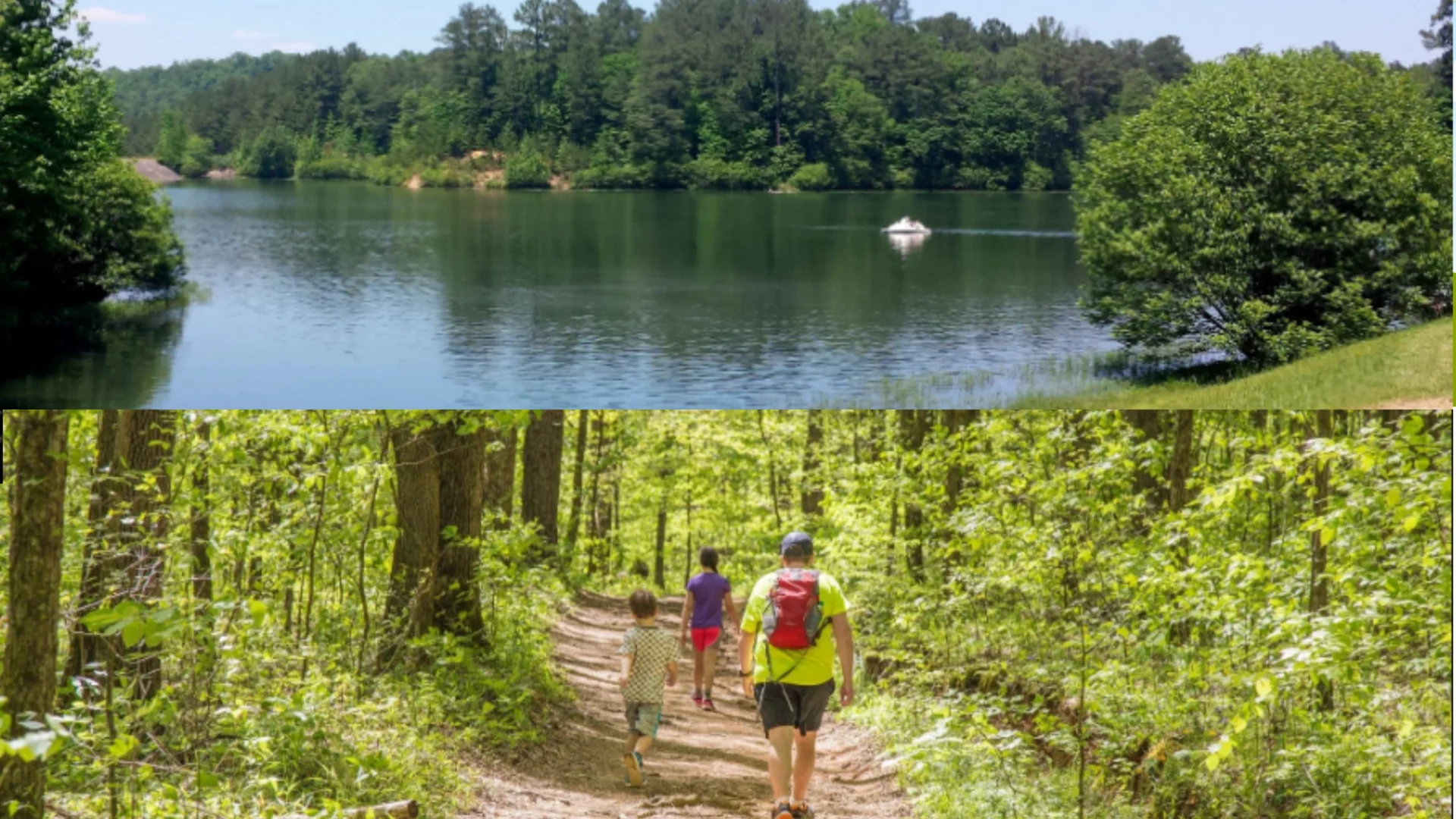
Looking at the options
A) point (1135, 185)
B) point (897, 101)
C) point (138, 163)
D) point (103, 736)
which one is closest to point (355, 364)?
point (138, 163)

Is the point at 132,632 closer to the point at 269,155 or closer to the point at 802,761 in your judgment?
the point at 802,761

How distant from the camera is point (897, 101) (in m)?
48.6

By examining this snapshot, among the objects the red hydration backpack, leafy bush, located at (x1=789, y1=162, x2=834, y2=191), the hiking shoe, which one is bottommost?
the hiking shoe

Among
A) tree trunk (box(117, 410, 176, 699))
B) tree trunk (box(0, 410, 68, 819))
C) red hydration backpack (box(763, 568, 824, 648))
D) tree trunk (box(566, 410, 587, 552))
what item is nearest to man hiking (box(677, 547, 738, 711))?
red hydration backpack (box(763, 568, 824, 648))

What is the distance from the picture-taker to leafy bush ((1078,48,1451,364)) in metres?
29.6

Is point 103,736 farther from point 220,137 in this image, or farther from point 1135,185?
point 220,137

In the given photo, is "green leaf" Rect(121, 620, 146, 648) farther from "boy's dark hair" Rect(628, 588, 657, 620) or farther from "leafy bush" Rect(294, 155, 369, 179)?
"leafy bush" Rect(294, 155, 369, 179)

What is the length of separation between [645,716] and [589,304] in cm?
3068

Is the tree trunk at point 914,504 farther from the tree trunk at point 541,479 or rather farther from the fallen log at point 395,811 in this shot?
Result: the tree trunk at point 541,479

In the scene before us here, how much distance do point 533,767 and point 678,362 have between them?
23.5 m

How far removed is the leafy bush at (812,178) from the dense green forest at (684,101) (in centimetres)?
10

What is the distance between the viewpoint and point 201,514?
7.12 metres

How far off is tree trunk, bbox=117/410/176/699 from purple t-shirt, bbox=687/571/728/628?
3.65 meters

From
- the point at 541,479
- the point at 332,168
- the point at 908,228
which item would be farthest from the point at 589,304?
the point at 541,479
